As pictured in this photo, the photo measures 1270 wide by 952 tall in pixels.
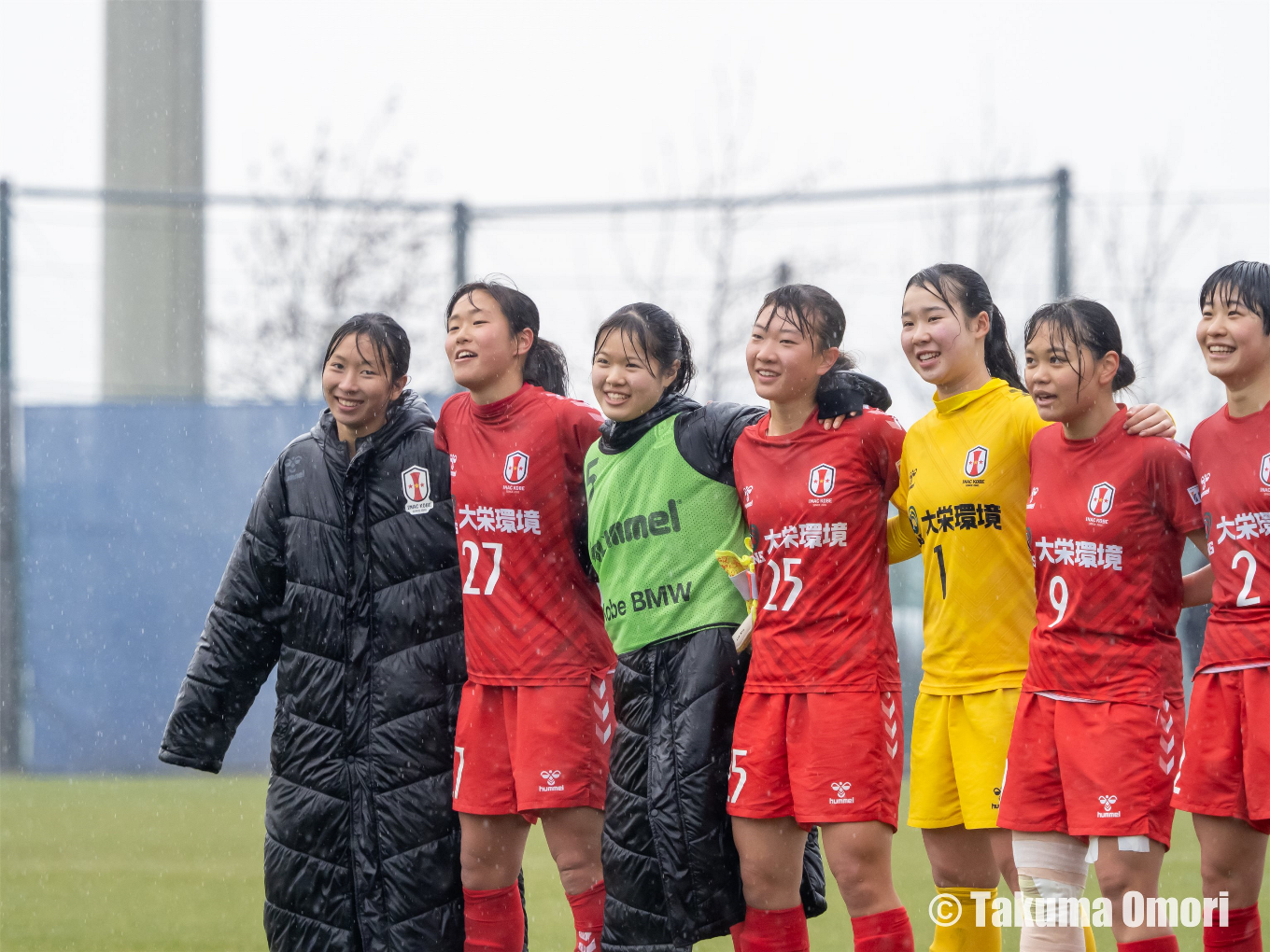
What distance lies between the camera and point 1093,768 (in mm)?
3188

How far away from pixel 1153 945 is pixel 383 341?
2531 mm

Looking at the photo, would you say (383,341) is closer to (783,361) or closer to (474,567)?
(474,567)

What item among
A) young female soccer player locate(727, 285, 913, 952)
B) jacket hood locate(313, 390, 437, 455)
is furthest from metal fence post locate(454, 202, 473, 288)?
young female soccer player locate(727, 285, 913, 952)

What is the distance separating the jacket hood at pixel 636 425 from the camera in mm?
3721

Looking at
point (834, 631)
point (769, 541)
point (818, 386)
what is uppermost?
point (818, 386)

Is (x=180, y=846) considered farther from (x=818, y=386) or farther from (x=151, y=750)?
(x=818, y=386)

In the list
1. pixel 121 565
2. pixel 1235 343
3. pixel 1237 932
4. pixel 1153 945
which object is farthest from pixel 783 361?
pixel 121 565

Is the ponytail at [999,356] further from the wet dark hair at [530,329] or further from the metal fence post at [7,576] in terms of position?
the metal fence post at [7,576]

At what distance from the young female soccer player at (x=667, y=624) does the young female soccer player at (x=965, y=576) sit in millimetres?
228

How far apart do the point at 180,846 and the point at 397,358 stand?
4051 millimetres

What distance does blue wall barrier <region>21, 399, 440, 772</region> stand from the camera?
10148mm

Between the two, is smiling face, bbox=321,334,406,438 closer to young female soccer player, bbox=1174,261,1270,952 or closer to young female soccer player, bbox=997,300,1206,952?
young female soccer player, bbox=997,300,1206,952

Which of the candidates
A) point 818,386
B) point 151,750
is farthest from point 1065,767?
point 151,750

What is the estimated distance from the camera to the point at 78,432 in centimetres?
1034
